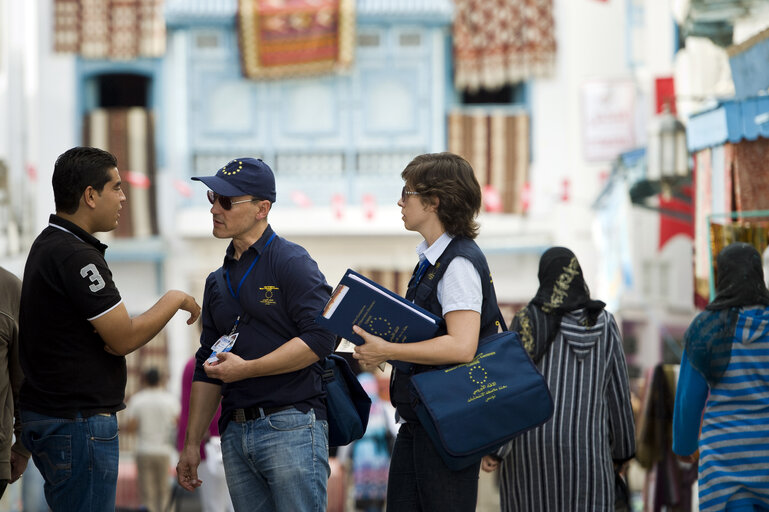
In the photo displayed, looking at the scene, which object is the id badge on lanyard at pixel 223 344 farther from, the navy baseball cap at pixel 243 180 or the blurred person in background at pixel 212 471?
the blurred person in background at pixel 212 471

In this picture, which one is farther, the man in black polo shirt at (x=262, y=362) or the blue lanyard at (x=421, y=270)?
the blue lanyard at (x=421, y=270)

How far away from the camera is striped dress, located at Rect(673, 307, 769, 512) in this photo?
448 centimetres

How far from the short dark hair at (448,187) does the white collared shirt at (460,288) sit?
131mm

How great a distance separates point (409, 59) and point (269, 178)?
15373mm

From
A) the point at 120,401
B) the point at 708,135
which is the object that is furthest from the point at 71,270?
the point at 708,135

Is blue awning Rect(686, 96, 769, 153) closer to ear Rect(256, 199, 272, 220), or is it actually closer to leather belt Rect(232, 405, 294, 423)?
ear Rect(256, 199, 272, 220)

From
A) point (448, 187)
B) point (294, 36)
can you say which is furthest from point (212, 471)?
point (294, 36)

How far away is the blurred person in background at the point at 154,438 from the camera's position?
13203mm

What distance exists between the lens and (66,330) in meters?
3.86

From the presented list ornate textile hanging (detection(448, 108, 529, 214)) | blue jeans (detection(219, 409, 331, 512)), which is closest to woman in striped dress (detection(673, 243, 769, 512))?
blue jeans (detection(219, 409, 331, 512))

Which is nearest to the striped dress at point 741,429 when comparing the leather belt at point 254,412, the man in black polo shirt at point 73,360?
the leather belt at point 254,412

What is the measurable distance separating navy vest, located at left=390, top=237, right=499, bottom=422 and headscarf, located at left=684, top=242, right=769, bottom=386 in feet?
3.83

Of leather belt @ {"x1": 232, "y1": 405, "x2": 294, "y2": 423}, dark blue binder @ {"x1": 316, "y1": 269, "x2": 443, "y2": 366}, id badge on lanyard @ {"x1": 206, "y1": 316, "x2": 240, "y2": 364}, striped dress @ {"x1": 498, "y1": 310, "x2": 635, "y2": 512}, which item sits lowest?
striped dress @ {"x1": 498, "y1": 310, "x2": 635, "y2": 512}

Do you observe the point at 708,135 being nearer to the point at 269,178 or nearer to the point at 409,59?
the point at 269,178
